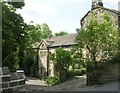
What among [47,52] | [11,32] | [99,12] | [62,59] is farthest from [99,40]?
[47,52]

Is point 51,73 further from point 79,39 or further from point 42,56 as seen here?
point 79,39

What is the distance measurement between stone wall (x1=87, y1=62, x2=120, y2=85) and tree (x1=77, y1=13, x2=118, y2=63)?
7.58 feet

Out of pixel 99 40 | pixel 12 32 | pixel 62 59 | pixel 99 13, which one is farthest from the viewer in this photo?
pixel 99 13

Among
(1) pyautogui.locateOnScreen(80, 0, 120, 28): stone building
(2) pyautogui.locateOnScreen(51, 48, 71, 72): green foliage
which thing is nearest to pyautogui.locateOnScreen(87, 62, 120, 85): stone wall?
(1) pyautogui.locateOnScreen(80, 0, 120, 28): stone building

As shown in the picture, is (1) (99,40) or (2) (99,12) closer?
(1) (99,40)

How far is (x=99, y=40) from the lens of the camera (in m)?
28.3

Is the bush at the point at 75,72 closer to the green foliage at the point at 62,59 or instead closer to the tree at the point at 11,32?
the green foliage at the point at 62,59

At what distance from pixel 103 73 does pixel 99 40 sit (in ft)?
13.5

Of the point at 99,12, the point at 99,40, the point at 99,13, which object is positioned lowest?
the point at 99,40

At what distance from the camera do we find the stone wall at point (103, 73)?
986 inches

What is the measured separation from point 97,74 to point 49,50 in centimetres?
3369

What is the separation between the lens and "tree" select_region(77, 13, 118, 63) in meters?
27.9

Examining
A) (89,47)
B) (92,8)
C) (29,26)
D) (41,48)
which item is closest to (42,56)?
(41,48)

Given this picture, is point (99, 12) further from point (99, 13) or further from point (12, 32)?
point (12, 32)
